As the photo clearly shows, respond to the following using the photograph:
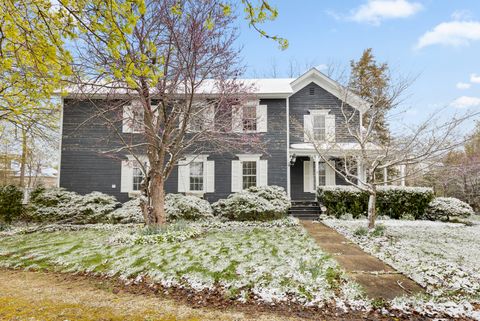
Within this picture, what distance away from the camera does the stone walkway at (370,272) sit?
167 inches

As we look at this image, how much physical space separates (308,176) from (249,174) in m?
3.23

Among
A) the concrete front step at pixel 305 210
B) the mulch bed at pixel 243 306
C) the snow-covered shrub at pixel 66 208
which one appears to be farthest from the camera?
the concrete front step at pixel 305 210

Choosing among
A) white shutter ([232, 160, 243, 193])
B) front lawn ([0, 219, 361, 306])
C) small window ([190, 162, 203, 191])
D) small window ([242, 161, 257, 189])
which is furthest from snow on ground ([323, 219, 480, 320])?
small window ([190, 162, 203, 191])

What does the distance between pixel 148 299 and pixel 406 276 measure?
420cm

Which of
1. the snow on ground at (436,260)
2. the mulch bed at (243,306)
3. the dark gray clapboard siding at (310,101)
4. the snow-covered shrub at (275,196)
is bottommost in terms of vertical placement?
the mulch bed at (243,306)

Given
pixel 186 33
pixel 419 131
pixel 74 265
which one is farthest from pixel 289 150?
pixel 74 265

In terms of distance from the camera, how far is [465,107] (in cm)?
748

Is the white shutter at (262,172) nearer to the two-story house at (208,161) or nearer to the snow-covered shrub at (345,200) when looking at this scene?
the two-story house at (208,161)

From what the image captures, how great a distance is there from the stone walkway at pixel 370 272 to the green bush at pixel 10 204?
13.2 m

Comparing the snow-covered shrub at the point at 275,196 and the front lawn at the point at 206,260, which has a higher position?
the snow-covered shrub at the point at 275,196

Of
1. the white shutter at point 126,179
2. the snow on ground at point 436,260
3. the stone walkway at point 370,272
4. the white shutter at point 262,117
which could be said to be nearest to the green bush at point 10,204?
the white shutter at point 126,179

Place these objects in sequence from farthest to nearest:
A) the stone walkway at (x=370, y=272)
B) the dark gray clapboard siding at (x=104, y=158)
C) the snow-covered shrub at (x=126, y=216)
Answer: the dark gray clapboard siding at (x=104, y=158), the snow-covered shrub at (x=126, y=216), the stone walkway at (x=370, y=272)

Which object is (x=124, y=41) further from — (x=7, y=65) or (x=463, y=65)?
(x=463, y=65)

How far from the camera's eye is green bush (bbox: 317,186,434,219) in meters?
12.8
